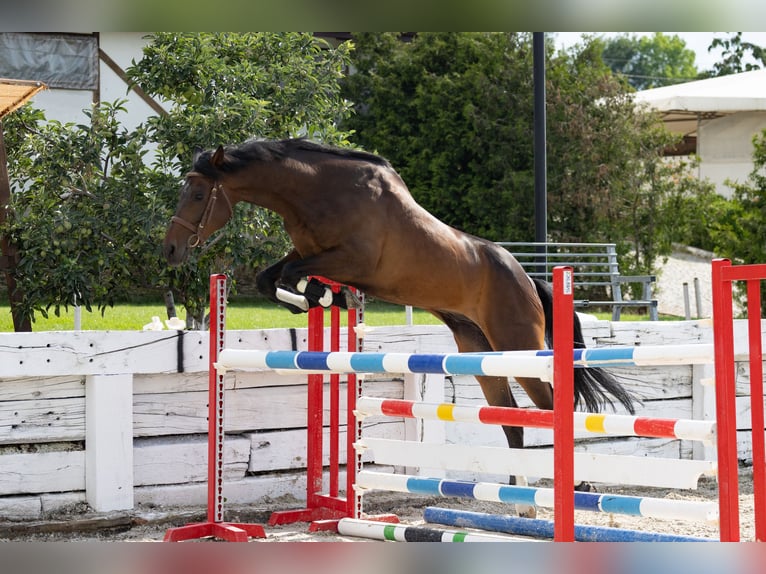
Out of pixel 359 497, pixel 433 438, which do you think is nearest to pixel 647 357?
pixel 359 497

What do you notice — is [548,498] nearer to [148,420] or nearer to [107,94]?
[148,420]

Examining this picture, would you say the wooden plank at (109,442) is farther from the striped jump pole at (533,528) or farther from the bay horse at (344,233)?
the striped jump pole at (533,528)

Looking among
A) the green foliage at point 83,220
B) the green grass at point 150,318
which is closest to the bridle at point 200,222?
the green foliage at point 83,220

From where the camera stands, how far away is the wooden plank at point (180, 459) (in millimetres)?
3592

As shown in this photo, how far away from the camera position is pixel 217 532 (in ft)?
10.6

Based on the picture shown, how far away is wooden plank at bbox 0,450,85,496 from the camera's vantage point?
133 inches

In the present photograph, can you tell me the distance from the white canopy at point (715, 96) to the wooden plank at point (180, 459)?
782 centimetres

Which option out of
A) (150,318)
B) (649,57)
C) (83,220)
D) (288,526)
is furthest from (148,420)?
(649,57)

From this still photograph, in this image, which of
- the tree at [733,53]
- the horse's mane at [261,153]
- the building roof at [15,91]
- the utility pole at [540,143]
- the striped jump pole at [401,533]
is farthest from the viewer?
the tree at [733,53]

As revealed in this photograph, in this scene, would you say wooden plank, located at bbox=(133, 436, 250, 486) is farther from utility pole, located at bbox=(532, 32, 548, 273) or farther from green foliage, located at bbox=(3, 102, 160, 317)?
utility pole, located at bbox=(532, 32, 548, 273)

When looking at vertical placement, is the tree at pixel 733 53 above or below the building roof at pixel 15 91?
above

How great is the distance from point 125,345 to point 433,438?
4.50ft

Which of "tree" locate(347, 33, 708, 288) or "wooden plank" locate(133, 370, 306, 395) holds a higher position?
"tree" locate(347, 33, 708, 288)

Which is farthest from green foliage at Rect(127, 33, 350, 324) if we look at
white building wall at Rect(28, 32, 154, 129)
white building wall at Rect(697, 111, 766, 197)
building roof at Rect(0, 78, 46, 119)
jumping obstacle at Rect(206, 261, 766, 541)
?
white building wall at Rect(697, 111, 766, 197)
